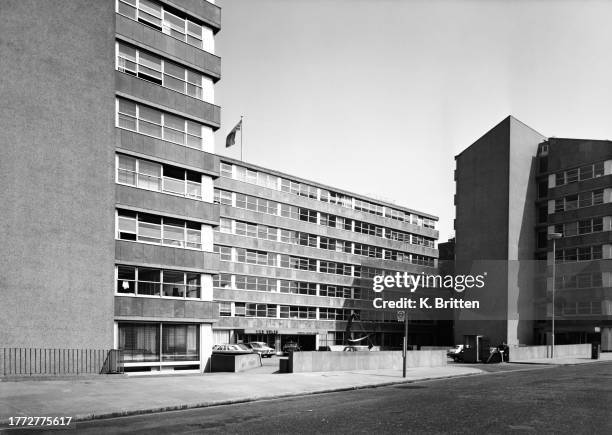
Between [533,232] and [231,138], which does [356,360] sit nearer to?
[231,138]

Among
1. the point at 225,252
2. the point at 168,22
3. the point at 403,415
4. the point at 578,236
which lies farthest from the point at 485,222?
the point at 403,415

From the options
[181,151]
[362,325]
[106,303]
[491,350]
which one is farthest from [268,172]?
[106,303]

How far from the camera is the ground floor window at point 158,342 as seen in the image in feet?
98.2

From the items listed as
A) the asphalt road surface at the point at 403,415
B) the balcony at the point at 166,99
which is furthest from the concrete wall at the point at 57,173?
the asphalt road surface at the point at 403,415

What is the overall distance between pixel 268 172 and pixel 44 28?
47335 mm

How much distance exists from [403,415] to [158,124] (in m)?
20.4

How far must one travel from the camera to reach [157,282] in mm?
31438

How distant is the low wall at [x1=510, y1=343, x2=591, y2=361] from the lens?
49200mm

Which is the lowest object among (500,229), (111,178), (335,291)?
(335,291)

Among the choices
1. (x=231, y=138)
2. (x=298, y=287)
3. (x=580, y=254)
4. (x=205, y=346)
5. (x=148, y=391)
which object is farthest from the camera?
(x=580, y=254)

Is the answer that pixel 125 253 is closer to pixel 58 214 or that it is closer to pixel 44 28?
pixel 58 214

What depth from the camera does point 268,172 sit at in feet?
243

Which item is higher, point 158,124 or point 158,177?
point 158,124

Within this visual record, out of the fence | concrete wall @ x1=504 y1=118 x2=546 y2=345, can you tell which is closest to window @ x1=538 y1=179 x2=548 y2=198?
concrete wall @ x1=504 y1=118 x2=546 y2=345
